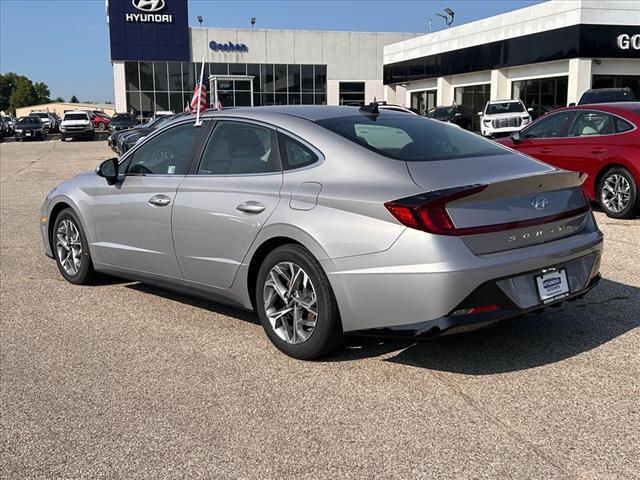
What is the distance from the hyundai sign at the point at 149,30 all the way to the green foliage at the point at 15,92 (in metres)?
109

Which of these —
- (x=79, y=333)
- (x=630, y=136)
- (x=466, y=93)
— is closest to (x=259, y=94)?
(x=466, y=93)

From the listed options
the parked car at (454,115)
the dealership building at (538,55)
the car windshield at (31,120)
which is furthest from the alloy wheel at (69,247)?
the car windshield at (31,120)

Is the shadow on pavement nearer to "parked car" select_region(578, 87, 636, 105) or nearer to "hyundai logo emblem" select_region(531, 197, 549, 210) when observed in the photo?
"hyundai logo emblem" select_region(531, 197, 549, 210)

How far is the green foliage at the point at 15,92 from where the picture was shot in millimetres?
155375

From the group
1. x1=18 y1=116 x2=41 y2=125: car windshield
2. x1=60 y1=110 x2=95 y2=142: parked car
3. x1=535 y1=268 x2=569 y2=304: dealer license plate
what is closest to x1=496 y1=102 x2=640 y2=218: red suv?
x1=535 y1=268 x2=569 y2=304: dealer license plate

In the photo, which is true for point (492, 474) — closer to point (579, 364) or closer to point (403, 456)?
point (403, 456)

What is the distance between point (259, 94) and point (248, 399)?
55.0 metres

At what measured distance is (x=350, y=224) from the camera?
12.8ft

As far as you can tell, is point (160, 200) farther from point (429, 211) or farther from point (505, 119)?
point (505, 119)

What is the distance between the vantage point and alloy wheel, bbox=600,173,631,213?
9031 mm

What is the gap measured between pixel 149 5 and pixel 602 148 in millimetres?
52145

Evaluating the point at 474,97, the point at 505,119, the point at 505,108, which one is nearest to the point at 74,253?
the point at 505,119

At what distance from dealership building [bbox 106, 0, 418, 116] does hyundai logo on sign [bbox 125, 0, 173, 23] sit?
0.08m

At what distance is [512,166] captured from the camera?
4.26 metres
